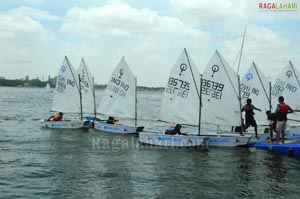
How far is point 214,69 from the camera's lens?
23125mm

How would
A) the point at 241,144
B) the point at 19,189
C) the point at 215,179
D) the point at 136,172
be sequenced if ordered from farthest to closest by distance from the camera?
the point at 241,144 < the point at 136,172 < the point at 215,179 < the point at 19,189

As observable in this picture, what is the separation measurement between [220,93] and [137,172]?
867cm

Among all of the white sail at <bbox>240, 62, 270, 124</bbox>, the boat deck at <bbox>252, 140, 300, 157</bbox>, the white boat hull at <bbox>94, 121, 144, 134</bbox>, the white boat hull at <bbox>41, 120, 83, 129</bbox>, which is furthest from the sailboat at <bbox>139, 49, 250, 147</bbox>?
the white boat hull at <bbox>41, 120, 83, 129</bbox>

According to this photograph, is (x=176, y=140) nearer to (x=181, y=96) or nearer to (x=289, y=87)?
(x=181, y=96)

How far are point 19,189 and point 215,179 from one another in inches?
312

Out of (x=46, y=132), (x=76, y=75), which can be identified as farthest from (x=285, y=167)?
(x=76, y=75)

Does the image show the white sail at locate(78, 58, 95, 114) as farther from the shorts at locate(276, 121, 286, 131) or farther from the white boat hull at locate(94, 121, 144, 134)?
the shorts at locate(276, 121, 286, 131)

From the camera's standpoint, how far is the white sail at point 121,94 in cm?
3005

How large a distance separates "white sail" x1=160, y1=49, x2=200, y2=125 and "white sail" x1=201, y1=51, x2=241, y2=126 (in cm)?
56

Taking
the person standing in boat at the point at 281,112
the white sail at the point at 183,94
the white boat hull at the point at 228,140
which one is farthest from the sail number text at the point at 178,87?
the person standing in boat at the point at 281,112

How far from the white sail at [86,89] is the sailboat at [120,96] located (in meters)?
3.77

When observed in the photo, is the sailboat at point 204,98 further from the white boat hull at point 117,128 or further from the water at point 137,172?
the white boat hull at point 117,128

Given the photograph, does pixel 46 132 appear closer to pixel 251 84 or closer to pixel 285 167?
pixel 251 84

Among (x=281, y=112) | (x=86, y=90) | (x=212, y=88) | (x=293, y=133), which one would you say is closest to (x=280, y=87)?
(x=293, y=133)
